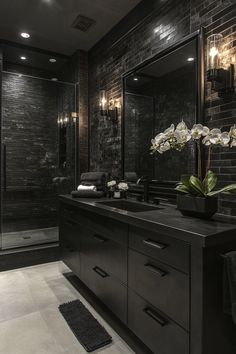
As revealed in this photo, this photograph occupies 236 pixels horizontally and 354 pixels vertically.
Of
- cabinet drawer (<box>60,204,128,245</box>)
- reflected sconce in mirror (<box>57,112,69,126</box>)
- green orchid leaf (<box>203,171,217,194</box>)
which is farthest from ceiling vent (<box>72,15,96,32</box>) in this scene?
green orchid leaf (<box>203,171,217,194</box>)

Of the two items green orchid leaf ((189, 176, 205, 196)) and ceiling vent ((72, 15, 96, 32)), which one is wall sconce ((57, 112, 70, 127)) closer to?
ceiling vent ((72, 15, 96, 32))

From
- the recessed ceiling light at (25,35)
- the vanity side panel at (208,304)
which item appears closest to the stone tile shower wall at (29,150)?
the recessed ceiling light at (25,35)

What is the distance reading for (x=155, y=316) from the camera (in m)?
1.45

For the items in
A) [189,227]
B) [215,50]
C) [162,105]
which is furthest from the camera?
[162,105]

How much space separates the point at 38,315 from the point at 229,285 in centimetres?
167

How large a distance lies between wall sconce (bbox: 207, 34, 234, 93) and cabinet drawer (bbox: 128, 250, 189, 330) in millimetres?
1313

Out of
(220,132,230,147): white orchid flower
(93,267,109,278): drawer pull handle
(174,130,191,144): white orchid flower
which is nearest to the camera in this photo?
(220,132,230,147): white orchid flower

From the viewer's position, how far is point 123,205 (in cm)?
257

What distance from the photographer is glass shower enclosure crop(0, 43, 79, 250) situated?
3.81m

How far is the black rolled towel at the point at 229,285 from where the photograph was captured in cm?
119

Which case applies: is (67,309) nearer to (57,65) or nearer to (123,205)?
(123,205)

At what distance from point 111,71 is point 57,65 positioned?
4.17 feet

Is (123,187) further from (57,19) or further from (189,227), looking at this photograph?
(57,19)

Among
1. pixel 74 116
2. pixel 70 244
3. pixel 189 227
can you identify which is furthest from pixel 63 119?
pixel 189 227
